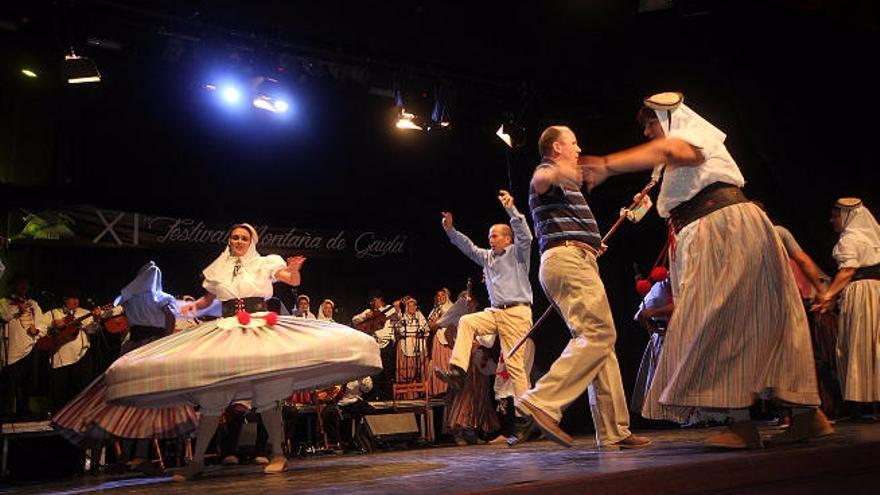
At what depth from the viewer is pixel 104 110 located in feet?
34.7

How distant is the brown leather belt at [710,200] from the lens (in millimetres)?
3570

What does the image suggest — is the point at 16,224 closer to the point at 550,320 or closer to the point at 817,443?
the point at 550,320

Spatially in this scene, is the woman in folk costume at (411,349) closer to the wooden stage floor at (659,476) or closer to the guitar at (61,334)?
the guitar at (61,334)

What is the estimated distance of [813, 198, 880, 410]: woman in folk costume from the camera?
246 inches

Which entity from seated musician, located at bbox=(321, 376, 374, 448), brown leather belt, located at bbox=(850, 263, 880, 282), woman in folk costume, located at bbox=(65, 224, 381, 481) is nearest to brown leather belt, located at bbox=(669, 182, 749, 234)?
woman in folk costume, located at bbox=(65, 224, 381, 481)

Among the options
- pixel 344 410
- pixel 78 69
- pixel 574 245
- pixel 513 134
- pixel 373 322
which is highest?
pixel 78 69

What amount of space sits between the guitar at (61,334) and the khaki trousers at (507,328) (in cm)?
487

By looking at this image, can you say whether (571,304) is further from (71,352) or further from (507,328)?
(71,352)

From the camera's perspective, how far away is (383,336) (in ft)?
38.1

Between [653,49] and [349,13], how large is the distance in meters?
3.93

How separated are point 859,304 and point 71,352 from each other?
8.94 m

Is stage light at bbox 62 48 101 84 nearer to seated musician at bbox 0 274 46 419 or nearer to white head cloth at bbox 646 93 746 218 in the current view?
seated musician at bbox 0 274 46 419

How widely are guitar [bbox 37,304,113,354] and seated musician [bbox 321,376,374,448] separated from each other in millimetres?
3106

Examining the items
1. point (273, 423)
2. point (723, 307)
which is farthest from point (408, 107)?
point (723, 307)
